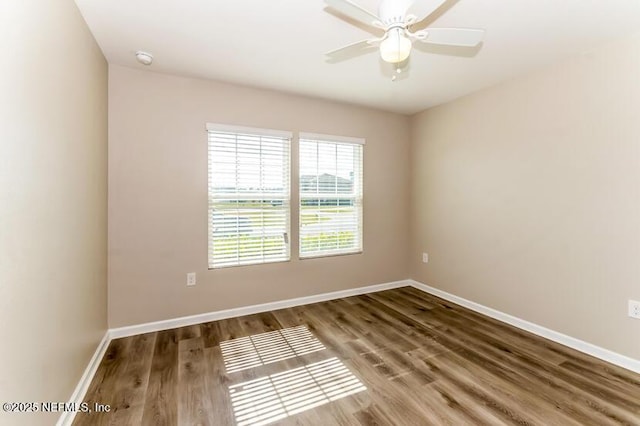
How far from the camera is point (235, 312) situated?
3.08 m

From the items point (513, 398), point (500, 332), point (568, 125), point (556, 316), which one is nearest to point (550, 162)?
point (568, 125)

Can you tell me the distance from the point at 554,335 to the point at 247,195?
3255 millimetres

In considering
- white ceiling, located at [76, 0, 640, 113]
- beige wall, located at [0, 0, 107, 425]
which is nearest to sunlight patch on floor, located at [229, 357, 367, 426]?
beige wall, located at [0, 0, 107, 425]

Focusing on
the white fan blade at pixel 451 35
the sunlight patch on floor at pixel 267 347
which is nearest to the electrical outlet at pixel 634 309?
the white fan blade at pixel 451 35

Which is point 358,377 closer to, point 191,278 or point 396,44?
point 191,278

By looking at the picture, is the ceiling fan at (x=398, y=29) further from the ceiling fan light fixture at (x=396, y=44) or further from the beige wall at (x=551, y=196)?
the beige wall at (x=551, y=196)

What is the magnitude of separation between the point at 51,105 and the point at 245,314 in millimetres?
2433

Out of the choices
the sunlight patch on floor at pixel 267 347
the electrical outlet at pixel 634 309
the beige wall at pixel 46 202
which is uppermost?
the beige wall at pixel 46 202

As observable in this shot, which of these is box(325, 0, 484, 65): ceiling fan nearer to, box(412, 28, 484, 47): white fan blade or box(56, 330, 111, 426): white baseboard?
box(412, 28, 484, 47): white fan blade

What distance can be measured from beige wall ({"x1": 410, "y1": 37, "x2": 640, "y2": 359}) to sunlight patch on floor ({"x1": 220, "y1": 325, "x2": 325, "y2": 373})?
206 centimetres

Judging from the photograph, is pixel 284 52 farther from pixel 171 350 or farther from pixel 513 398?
pixel 513 398

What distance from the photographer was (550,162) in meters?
2.59

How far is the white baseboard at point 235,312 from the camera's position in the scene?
2658 millimetres

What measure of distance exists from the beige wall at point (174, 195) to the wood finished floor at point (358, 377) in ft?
1.04
